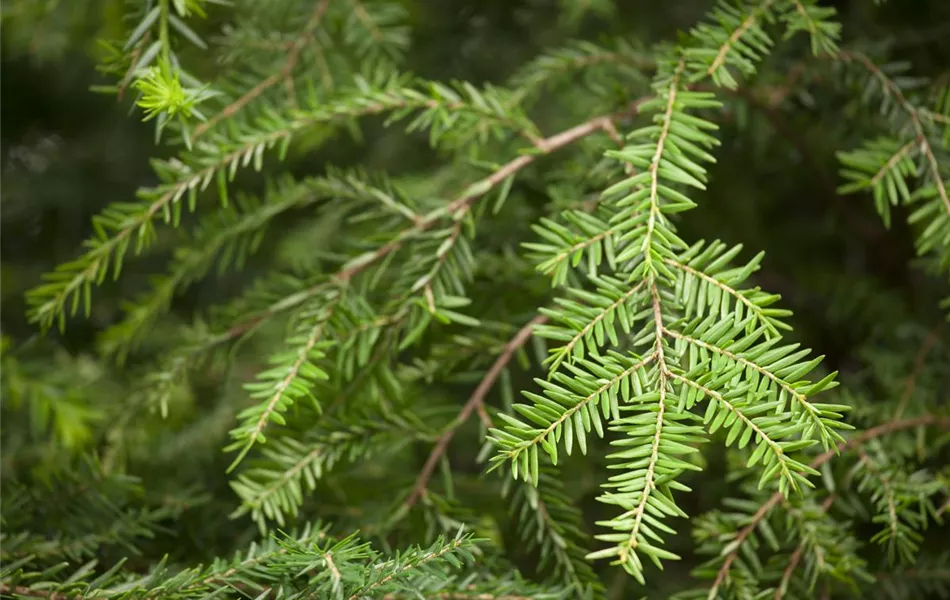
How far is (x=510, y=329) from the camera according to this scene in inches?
27.7

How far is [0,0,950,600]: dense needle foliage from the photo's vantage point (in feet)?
1.68

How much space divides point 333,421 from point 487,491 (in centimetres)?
28

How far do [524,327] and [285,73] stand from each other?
36 cm

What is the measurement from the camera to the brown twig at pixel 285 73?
744 mm

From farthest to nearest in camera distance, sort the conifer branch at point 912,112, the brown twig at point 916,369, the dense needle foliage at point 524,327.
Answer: the brown twig at point 916,369, the conifer branch at point 912,112, the dense needle foliage at point 524,327

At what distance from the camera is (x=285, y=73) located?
0.79m

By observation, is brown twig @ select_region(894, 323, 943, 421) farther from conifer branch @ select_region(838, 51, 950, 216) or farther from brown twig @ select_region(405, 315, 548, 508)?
brown twig @ select_region(405, 315, 548, 508)

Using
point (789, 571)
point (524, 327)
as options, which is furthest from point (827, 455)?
point (524, 327)

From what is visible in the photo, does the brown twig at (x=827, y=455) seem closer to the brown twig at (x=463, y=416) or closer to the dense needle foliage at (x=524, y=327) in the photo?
the dense needle foliage at (x=524, y=327)

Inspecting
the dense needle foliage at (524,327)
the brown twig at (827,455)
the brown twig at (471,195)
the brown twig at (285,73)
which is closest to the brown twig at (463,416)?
the dense needle foliage at (524,327)

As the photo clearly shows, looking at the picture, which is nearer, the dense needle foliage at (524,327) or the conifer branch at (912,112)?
the dense needle foliage at (524,327)

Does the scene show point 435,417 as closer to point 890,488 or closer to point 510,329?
point 510,329

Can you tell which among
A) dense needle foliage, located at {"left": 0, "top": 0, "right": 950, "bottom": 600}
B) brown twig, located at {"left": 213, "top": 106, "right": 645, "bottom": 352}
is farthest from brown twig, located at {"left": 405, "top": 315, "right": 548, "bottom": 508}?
brown twig, located at {"left": 213, "top": 106, "right": 645, "bottom": 352}

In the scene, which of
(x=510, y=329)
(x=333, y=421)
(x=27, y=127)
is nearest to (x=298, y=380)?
(x=333, y=421)
